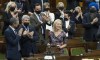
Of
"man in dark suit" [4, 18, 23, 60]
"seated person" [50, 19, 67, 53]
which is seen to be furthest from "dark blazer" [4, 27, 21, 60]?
"seated person" [50, 19, 67, 53]

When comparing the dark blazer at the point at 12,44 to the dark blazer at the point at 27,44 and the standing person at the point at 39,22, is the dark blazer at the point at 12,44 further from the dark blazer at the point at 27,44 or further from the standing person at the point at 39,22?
the standing person at the point at 39,22

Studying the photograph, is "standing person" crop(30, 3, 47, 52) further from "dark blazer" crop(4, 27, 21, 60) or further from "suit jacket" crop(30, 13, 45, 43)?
"dark blazer" crop(4, 27, 21, 60)

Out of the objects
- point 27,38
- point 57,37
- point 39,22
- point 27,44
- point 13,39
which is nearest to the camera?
point 13,39

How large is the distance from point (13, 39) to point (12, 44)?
0.13m

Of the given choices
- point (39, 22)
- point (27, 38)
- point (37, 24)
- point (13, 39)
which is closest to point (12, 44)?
point (13, 39)

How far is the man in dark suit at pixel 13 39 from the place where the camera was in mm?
10328

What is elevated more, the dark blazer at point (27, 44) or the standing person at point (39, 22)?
the standing person at point (39, 22)

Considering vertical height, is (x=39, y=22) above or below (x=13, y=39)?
above

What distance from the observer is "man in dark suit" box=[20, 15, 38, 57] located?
11278mm

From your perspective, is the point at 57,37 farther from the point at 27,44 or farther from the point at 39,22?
the point at 39,22

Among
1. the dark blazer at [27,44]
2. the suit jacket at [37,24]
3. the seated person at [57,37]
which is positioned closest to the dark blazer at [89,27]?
the suit jacket at [37,24]

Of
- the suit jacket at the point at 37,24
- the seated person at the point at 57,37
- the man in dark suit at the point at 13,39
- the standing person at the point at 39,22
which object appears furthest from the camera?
the standing person at the point at 39,22

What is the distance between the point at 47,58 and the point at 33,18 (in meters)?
4.03

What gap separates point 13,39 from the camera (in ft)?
34.0
